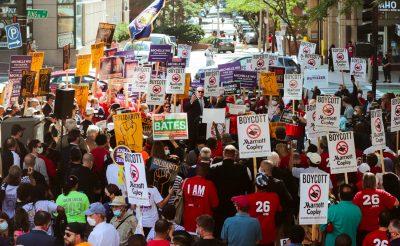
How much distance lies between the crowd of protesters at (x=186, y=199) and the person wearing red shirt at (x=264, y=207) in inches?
0.5

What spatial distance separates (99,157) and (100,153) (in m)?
0.06

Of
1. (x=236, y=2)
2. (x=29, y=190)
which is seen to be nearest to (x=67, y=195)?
(x=29, y=190)

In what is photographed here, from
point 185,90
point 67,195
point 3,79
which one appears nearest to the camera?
point 67,195

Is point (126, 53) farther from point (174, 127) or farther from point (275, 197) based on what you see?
point (275, 197)

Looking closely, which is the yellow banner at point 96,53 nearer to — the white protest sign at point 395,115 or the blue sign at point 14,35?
the blue sign at point 14,35

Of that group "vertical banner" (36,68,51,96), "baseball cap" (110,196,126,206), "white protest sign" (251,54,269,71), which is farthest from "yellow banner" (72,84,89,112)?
"baseball cap" (110,196,126,206)

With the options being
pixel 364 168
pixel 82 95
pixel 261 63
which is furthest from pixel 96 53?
pixel 364 168

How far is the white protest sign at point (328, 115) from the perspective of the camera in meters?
18.7

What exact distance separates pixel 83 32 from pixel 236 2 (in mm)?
15138

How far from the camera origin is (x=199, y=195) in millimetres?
14094

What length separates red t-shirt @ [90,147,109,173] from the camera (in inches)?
639

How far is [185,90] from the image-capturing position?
26.1 m

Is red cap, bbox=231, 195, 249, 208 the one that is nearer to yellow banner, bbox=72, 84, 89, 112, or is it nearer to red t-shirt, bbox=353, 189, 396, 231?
red t-shirt, bbox=353, 189, 396, 231

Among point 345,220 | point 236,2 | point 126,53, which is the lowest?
point 345,220
